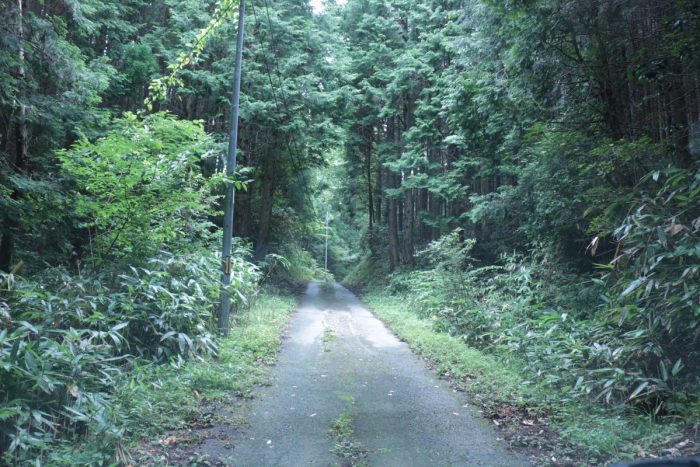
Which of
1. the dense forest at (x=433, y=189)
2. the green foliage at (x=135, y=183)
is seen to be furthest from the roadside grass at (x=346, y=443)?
the green foliage at (x=135, y=183)

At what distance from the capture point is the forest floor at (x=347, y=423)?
4.57 metres

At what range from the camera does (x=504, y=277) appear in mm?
11750

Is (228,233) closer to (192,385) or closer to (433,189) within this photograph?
(192,385)

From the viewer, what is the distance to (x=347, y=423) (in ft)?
18.0

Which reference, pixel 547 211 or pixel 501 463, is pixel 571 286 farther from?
pixel 501 463

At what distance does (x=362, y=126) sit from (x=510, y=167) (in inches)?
537

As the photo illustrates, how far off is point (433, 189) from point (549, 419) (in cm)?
1273

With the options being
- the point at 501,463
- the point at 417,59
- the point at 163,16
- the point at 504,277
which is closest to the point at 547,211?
the point at 504,277

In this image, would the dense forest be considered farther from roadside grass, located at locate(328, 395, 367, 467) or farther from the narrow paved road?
roadside grass, located at locate(328, 395, 367, 467)

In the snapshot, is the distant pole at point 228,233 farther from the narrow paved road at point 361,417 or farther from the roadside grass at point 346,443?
the roadside grass at point 346,443

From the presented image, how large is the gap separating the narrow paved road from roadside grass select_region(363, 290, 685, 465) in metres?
0.32

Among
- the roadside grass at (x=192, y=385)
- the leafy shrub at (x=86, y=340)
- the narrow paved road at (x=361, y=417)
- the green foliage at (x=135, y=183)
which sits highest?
the green foliage at (x=135, y=183)

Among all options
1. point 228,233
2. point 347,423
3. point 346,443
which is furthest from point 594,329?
point 228,233

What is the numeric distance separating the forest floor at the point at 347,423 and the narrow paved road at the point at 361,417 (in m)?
0.01
